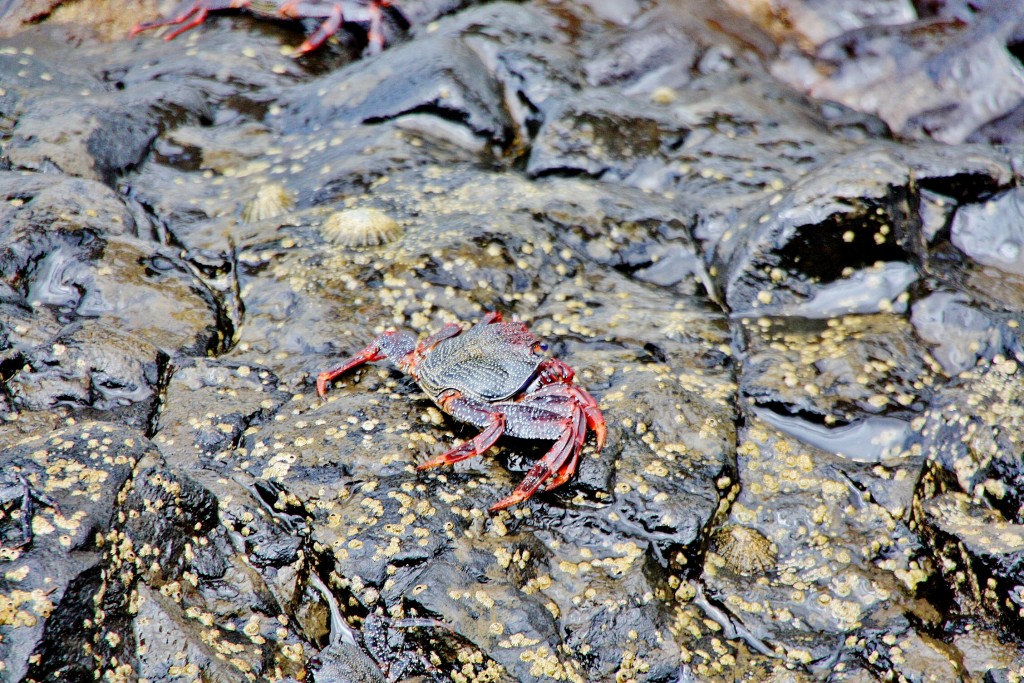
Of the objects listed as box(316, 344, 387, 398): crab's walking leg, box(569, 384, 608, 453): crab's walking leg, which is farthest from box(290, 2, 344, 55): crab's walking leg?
box(569, 384, 608, 453): crab's walking leg

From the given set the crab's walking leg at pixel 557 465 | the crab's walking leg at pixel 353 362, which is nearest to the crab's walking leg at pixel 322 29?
the crab's walking leg at pixel 353 362

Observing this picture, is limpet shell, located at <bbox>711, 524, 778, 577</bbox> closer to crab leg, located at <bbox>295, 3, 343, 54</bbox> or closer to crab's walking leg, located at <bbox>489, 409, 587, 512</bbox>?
crab's walking leg, located at <bbox>489, 409, 587, 512</bbox>

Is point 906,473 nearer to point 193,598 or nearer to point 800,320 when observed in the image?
point 800,320

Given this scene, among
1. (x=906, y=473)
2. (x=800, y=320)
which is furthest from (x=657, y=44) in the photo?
(x=906, y=473)

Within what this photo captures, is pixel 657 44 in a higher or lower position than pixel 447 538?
higher

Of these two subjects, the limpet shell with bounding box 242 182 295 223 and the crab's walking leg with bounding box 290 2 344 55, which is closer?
the limpet shell with bounding box 242 182 295 223

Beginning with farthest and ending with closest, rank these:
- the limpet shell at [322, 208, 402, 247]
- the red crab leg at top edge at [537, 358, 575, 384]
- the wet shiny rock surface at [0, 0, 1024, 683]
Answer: the limpet shell at [322, 208, 402, 247] → the red crab leg at top edge at [537, 358, 575, 384] → the wet shiny rock surface at [0, 0, 1024, 683]
